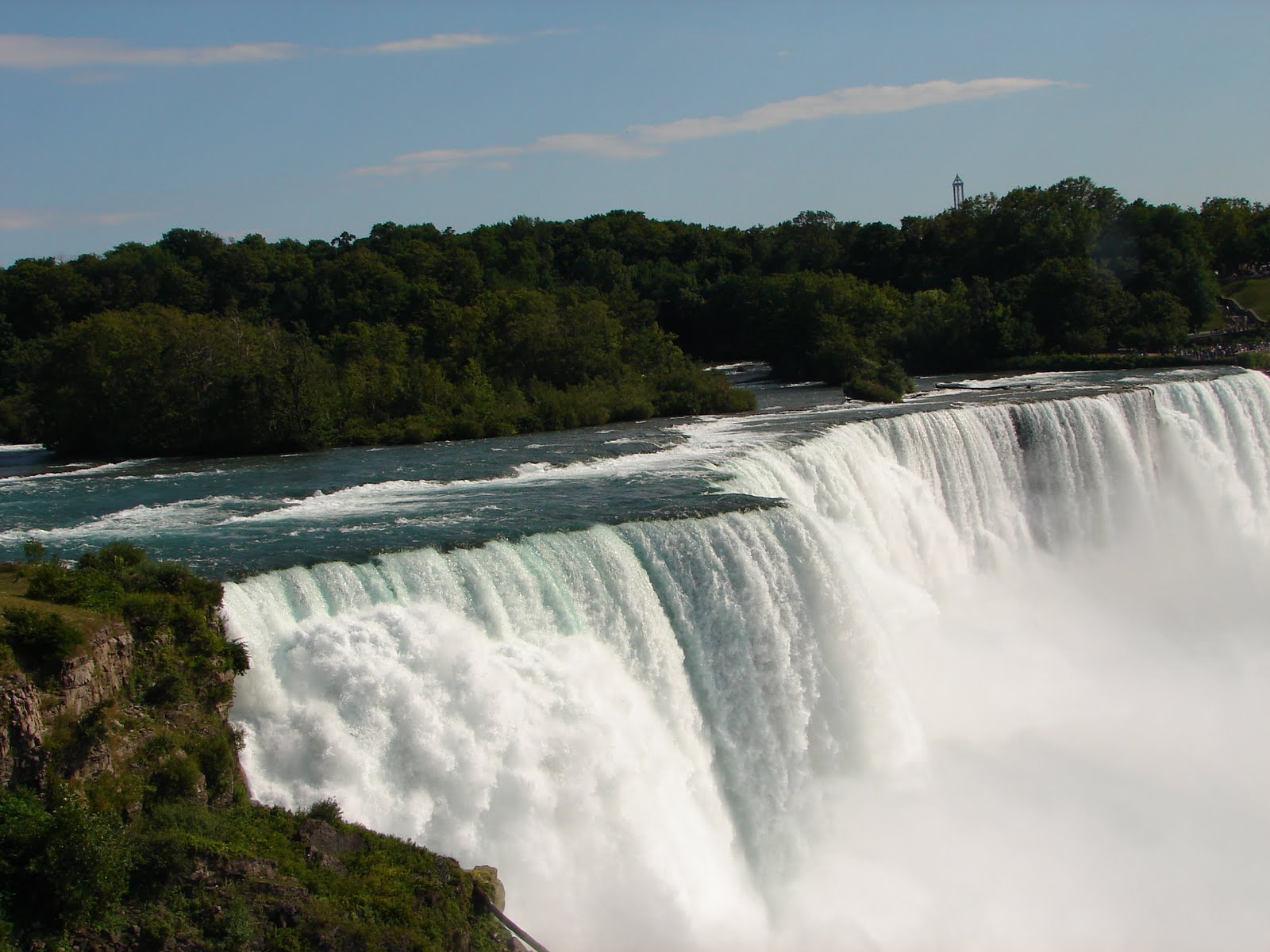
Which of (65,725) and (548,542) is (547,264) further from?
(65,725)

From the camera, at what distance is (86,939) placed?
928cm

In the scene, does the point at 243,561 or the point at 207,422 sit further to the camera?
the point at 207,422

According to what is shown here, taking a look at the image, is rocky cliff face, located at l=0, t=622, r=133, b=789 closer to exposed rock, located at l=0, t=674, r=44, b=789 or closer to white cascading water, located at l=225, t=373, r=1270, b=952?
exposed rock, located at l=0, t=674, r=44, b=789

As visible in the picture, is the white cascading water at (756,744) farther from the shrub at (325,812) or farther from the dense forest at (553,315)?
the dense forest at (553,315)

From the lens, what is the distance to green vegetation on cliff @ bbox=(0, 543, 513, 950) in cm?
944

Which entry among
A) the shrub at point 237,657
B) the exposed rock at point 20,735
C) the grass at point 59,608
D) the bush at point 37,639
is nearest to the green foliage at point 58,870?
the exposed rock at point 20,735

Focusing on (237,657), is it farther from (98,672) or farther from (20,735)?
(20,735)

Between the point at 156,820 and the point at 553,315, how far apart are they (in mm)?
31363

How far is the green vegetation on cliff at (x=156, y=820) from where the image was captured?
31.0ft

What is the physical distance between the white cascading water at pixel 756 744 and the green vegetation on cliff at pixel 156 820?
0.74m

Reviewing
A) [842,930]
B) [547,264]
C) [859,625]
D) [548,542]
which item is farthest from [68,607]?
[547,264]

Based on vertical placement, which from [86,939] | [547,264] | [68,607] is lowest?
[86,939]

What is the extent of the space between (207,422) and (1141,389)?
2325 centimetres

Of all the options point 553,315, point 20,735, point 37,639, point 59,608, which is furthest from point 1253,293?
point 20,735
